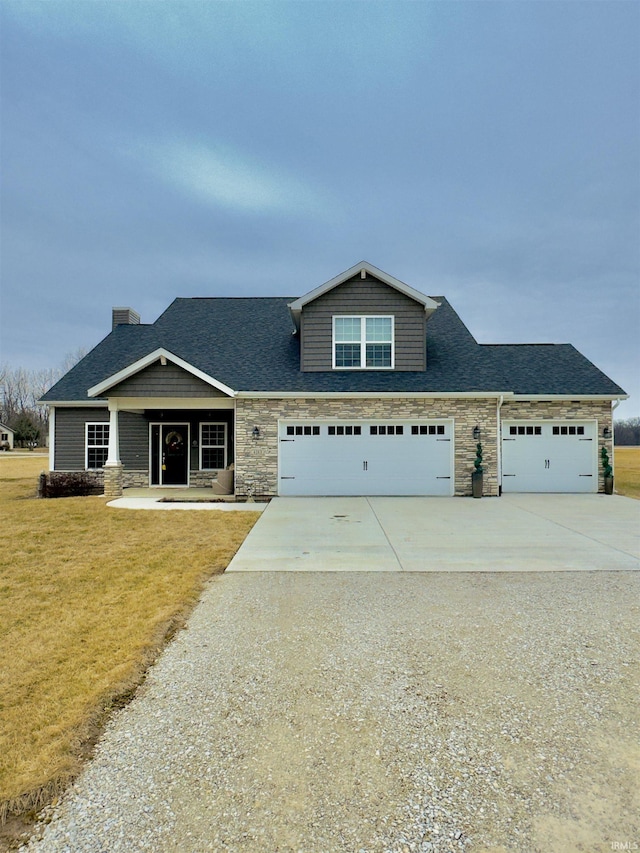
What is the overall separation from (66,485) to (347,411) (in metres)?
9.41

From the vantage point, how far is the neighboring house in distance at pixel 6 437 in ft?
192

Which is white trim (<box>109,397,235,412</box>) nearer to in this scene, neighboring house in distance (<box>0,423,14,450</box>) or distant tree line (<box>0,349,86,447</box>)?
neighboring house in distance (<box>0,423,14,450</box>)

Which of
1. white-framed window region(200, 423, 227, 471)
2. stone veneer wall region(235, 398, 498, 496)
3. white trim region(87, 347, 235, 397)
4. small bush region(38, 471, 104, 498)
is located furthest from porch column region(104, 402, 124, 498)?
stone veneer wall region(235, 398, 498, 496)

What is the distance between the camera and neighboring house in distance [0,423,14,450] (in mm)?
58594

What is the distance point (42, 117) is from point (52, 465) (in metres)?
13.5

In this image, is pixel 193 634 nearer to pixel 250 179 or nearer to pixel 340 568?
pixel 340 568

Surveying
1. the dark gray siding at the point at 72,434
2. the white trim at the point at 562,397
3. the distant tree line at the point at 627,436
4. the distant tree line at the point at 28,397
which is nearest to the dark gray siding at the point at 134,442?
the dark gray siding at the point at 72,434

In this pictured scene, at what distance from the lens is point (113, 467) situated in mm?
13453

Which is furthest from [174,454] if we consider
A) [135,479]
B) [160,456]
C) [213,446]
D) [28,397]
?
[28,397]

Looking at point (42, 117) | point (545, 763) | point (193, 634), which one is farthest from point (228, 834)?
point (42, 117)

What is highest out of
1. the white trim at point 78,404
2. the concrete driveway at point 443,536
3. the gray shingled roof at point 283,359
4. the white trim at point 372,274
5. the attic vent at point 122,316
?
the attic vent at point 122,316

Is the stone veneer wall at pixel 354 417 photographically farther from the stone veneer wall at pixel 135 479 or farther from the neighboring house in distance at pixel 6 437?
the neighboring house in distance at pixel 6 437

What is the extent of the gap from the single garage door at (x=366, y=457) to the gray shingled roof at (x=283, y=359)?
1.24 meters

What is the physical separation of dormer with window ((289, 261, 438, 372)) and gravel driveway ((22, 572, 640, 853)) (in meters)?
10.1
